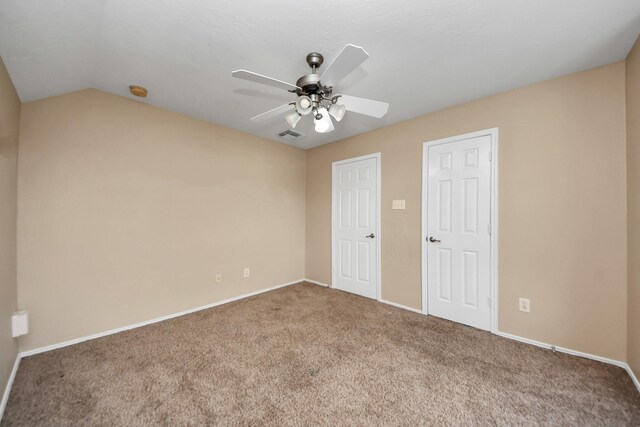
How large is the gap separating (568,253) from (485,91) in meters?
1.64

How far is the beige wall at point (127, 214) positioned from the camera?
7.04ft

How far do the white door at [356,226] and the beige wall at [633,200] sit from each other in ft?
7.21

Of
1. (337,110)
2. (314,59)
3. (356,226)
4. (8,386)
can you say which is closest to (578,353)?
(356,226)

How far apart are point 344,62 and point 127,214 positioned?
8.52ft

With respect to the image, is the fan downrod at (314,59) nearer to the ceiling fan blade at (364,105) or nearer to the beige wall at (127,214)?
the ceiling fan blade at (364,105)

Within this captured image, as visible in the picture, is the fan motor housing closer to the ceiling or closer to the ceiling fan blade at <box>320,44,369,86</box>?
the ceiling fan blade at <box>320,44,369,86</box>

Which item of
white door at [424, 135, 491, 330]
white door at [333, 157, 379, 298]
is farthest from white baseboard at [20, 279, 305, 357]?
white door at [424, 135, 491, 330]

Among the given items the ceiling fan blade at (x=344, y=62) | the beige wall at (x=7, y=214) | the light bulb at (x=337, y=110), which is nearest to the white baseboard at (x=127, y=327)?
the beige wall at (x=7, y=214)

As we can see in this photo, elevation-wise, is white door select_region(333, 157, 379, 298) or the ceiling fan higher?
the ceiling fan

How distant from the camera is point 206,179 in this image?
3.18 meters

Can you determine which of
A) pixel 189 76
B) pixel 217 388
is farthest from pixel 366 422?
pixel 189 76

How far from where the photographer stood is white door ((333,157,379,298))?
3.50 meters

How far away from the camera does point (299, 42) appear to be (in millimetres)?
1702

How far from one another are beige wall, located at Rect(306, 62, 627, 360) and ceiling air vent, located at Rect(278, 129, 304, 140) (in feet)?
6.17
